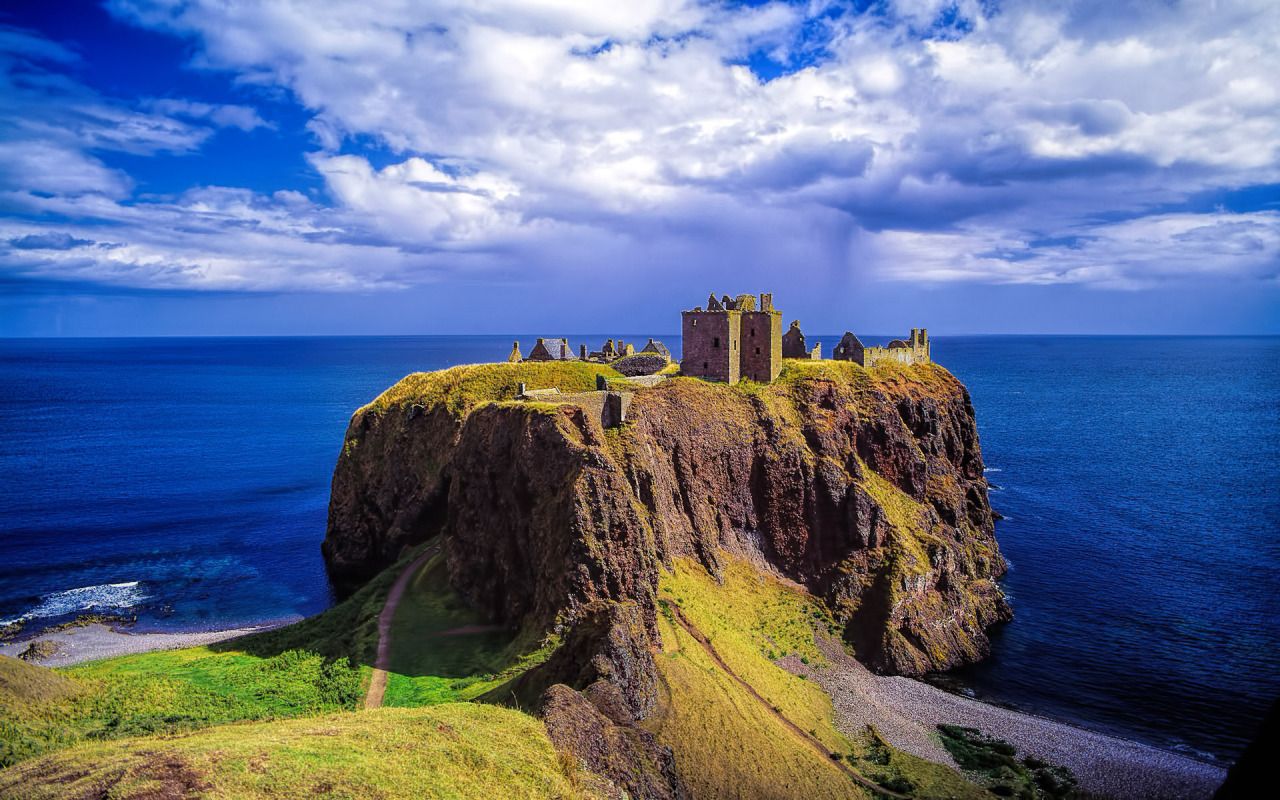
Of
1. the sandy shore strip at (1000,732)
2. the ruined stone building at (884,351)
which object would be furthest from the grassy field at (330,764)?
the ruined stone building at (884,351)

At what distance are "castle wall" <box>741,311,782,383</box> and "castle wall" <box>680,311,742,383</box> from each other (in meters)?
1.47

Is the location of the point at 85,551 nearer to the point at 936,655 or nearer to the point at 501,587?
the point at 501,587

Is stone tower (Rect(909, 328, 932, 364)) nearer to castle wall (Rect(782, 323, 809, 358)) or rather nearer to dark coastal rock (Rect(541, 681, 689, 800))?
castle wall (Rect(782, 323, 809, 358))

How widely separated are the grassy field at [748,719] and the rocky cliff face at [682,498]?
8.66ft

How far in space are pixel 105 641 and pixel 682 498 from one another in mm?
47286

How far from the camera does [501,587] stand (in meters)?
50.7

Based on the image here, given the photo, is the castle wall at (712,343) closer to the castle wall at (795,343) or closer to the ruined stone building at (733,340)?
the ruined stone building at (733,340)

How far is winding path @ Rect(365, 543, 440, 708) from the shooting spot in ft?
138

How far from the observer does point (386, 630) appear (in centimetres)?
5062

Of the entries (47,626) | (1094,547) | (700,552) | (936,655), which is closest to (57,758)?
(700,552)

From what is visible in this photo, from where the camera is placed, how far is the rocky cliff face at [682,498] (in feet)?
152

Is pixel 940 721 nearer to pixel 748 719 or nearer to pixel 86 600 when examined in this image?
pixel 748 719

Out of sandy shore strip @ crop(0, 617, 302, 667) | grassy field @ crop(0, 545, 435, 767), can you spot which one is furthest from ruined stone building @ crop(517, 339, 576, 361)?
grassy field @ crop(0, 545, 435, 767)

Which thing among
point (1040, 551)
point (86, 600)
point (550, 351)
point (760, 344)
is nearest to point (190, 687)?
point (86, 600)
